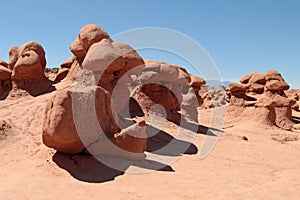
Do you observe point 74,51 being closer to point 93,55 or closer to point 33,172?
point 93,55

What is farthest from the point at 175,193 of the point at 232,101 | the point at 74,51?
the point at 232,101

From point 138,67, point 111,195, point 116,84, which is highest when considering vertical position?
point 138,67

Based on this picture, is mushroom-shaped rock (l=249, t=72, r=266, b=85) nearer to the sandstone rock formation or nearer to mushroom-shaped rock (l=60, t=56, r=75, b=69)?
mushroom-shaped rock (l=60, t=56, r=75, b=69)

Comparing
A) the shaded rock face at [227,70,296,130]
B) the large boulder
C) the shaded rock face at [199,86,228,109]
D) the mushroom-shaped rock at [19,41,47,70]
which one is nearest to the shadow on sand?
the large boulder

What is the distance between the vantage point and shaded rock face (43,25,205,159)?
6945 mm

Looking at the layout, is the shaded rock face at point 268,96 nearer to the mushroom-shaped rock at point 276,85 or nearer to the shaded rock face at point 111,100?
the mushroom-shaped rock at point 276,85

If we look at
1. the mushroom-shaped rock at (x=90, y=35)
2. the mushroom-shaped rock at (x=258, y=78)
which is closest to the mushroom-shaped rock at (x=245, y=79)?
the mushroom-shaped rock at (x=258, y=78)

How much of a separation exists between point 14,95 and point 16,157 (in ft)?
21.5

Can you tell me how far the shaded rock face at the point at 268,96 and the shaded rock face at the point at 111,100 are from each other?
12.3 feet

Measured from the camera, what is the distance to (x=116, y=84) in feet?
34.7

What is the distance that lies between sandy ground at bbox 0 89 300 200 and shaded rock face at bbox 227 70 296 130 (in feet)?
23.8

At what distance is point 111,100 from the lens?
9789 mm

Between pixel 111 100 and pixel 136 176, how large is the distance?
3792mm

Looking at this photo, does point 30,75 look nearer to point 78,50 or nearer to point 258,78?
point 78,50
